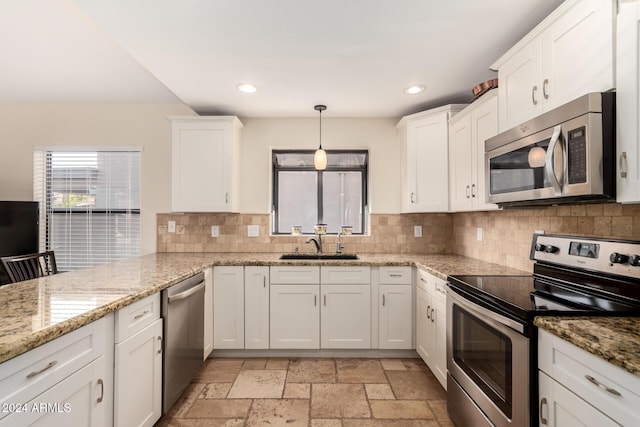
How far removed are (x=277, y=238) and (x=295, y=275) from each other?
70 cm

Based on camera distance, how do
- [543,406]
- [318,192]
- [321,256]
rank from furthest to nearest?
[318,192] → [321,256] → [543,406]

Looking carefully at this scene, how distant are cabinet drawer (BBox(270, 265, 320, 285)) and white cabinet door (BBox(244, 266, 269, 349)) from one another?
0.08m

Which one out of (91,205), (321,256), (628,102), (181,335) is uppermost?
(628,102)

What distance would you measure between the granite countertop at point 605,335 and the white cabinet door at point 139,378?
1.79 m

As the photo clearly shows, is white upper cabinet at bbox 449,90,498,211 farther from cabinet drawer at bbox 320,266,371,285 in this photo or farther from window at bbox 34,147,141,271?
window at bbox 34,147,141,271

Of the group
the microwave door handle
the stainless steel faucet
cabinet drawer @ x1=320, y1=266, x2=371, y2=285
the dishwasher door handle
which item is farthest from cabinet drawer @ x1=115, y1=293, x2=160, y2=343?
the microwave door handle

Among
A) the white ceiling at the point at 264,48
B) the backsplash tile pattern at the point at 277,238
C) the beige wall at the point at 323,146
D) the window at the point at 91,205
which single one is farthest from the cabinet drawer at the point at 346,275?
the window at the point at 91,205

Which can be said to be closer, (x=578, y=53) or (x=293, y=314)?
(x=578, y=53)

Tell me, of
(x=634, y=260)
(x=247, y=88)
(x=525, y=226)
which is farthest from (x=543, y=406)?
(x=247, y=88)

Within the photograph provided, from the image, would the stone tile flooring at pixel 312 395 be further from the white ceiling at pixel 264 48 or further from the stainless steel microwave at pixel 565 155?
the white ceiling at pixel 264 48

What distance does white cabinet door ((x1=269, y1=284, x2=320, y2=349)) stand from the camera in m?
2.76

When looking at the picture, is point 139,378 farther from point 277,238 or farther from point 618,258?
point 618,258

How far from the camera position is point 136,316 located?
1.58 metres

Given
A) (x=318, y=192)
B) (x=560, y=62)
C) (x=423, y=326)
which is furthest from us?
(x=318, y=192)
